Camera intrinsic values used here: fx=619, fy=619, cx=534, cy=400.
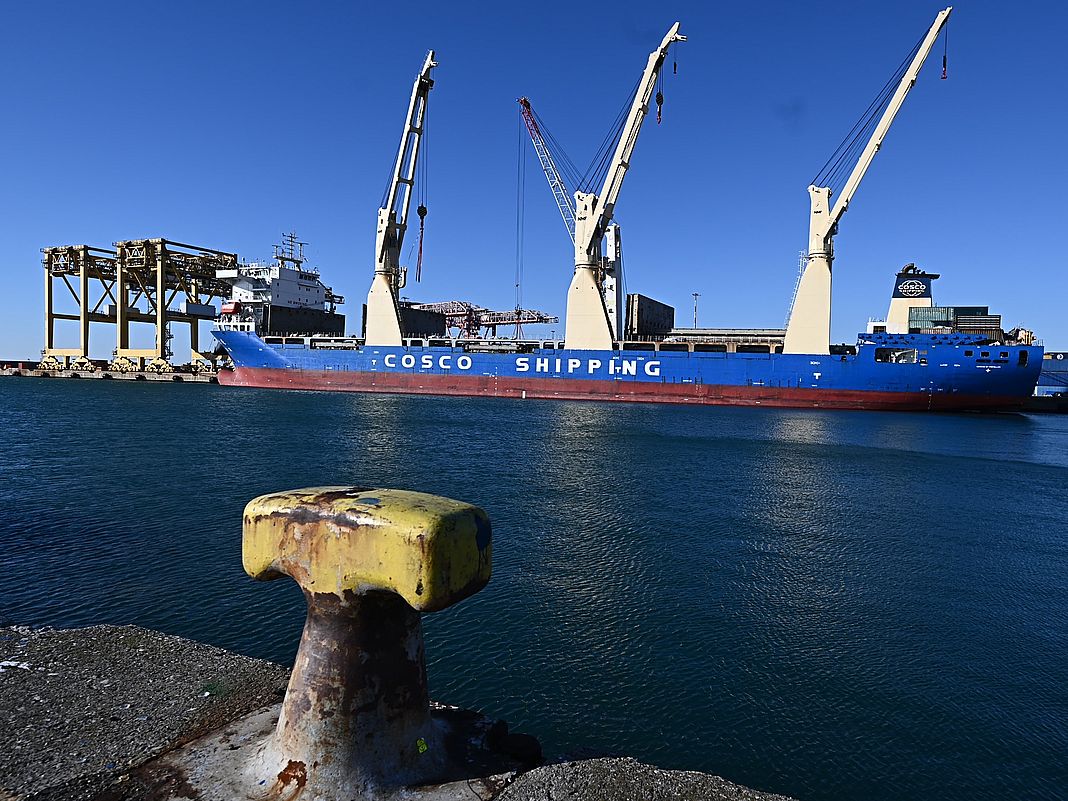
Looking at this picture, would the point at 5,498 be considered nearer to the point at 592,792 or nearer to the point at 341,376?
the point at 592,792

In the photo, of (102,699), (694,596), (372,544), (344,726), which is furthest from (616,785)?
(694,596)

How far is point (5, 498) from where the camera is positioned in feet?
34.5

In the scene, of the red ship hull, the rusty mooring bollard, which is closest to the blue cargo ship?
the red ship hull

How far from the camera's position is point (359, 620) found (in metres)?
2.09

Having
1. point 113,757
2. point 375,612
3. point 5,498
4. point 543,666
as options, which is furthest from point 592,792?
point 5,498

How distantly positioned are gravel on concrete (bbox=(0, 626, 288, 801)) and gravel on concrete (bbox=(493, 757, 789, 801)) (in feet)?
4.03

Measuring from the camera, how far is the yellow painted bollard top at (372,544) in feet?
6.34

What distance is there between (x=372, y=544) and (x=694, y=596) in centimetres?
527

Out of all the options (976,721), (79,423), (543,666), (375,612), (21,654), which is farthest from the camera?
(79,423)

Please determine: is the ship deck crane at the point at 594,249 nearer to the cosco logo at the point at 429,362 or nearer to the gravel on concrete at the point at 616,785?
the cosco logo at the point at 429,362

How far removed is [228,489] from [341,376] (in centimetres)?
3515

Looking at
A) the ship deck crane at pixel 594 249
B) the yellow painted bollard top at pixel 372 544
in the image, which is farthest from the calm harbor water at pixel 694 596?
the ship deck crane at pixel 594 249

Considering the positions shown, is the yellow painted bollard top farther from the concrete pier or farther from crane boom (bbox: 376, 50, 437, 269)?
crane boom (bbox: 376, 50, 437, 269)

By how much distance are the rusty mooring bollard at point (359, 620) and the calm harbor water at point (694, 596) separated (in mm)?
1754
